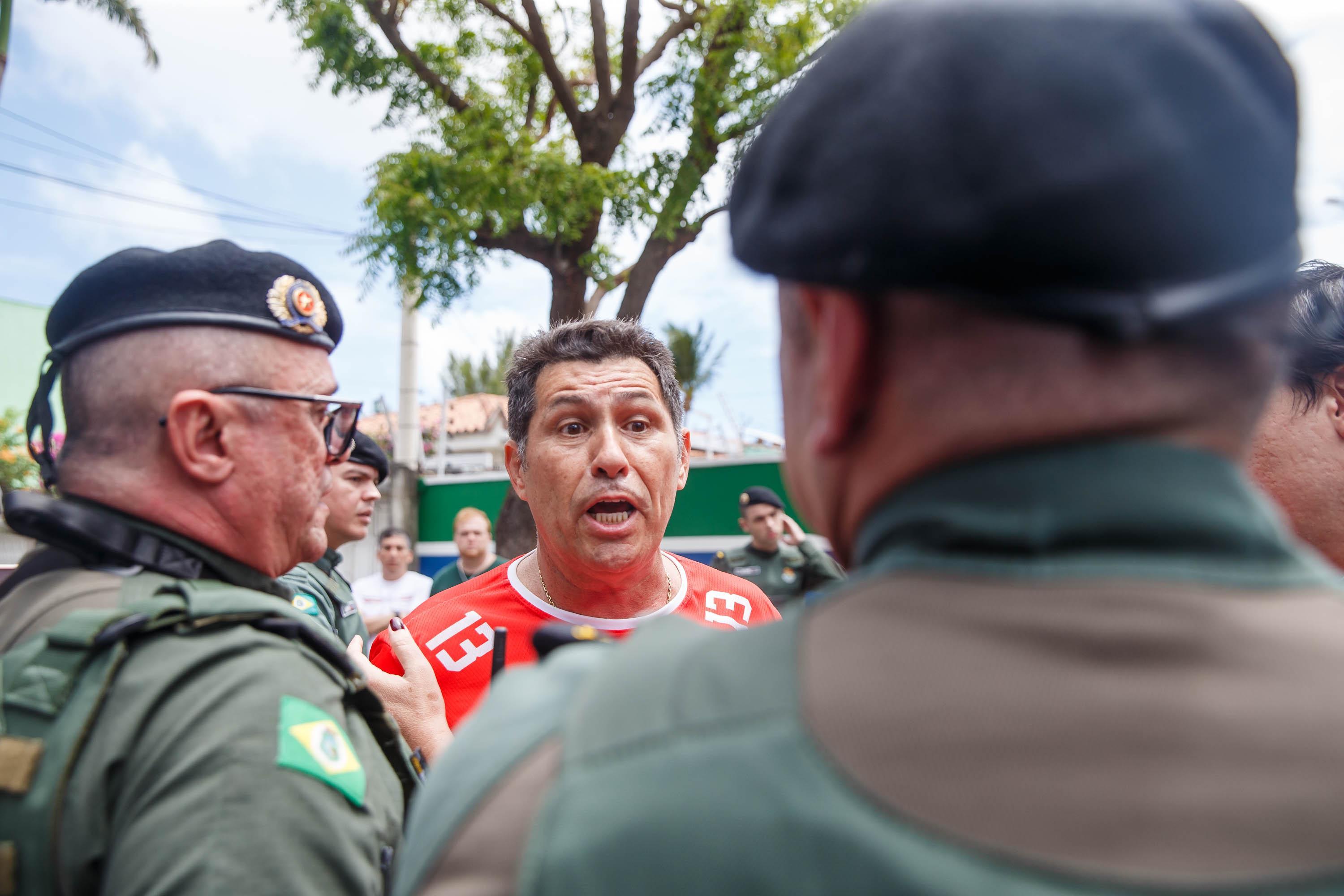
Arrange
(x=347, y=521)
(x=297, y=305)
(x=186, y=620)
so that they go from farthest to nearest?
1. (x=347, y=521)
2. (x=297, y=305)
3. (x=186, y=620)

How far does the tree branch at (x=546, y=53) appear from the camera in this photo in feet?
29.0

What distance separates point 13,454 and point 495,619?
1527 cm

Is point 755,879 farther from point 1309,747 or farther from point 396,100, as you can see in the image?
point 396,100

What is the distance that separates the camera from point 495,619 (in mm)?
2699

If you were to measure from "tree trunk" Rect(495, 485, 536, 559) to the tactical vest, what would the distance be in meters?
7.02

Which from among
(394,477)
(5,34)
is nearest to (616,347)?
(5,34)

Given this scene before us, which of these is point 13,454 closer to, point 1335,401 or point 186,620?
point 186,620

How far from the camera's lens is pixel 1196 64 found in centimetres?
65

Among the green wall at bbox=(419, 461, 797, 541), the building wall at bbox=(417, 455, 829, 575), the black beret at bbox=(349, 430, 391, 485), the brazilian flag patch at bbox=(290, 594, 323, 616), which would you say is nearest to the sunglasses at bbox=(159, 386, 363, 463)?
the brazilian flag patch at bbox=(290, 594, 323, 616)

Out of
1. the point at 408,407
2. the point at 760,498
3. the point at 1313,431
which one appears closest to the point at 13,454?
the point at 408,407

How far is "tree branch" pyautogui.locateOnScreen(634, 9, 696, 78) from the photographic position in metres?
9.40

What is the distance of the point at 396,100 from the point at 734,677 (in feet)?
32.4

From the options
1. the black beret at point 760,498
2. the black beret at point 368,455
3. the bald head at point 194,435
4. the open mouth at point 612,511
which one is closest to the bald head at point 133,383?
the bald head at point 194,435

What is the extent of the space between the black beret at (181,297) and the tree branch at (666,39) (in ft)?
28.0
